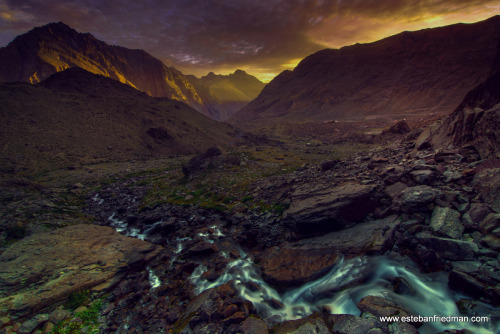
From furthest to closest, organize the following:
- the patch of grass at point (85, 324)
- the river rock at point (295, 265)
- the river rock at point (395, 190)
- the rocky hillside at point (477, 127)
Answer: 1. the rocky hillside at point (477, 127)
2. the river rock at point (395, 190)
3. the river rock at point (295, 265)
4. the patch of grass at point (85, 324)

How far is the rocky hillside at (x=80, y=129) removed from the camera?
1495 inches

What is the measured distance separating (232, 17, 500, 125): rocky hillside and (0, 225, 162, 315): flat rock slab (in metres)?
118

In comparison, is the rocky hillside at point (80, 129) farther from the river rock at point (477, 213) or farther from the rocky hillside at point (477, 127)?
the rocky hillside at point (477, 127)

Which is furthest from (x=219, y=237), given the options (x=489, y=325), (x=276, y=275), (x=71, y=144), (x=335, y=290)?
(x=71, y=144)

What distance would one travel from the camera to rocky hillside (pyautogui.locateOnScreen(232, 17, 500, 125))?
119312mm

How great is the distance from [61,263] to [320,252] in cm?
1246

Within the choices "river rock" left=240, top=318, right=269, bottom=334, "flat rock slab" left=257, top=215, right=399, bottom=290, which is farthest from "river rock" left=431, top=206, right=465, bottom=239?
"river rock" left=240, top=318, right=269, bottom=334

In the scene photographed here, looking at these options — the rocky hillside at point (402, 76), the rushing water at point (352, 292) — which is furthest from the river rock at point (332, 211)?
the rocky hillside at point (402, 76)

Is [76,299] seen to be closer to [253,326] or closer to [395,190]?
[253,326]

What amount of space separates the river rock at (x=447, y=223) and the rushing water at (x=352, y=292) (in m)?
1.63

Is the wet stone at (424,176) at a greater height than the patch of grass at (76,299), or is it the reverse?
the wet stone at (424,176)

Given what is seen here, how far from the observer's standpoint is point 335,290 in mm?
8781

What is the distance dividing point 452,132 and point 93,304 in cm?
2428

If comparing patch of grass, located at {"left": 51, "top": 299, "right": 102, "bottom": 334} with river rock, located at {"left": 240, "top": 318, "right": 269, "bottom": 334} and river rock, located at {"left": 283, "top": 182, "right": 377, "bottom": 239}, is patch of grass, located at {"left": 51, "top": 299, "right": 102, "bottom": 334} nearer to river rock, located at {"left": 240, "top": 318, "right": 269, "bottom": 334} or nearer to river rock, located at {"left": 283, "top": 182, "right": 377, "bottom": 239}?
river rock, located at {"left": 240, "top": 318, "right": 269, "bottom": 334}
